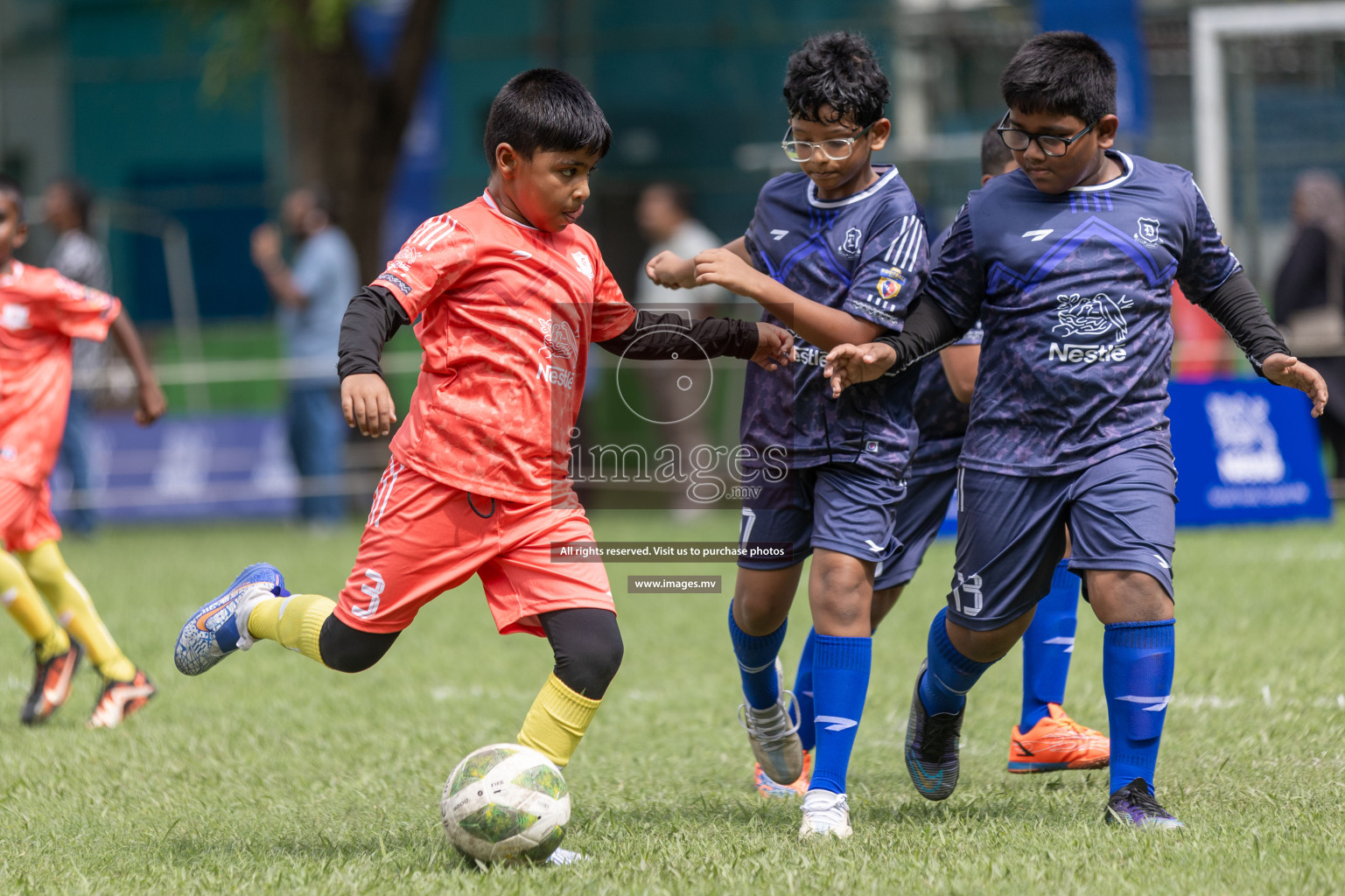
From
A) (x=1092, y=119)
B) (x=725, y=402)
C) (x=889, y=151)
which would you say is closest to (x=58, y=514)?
(x=725, y=402)

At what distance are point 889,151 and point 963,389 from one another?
11677 mm

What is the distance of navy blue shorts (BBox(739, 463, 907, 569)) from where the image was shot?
4297mm

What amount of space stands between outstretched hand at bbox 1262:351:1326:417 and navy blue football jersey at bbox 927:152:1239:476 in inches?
10.5

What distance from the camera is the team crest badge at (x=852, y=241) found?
433 cm

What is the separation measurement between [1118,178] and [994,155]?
3.27 ft

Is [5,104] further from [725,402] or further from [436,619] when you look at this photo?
[436,619]

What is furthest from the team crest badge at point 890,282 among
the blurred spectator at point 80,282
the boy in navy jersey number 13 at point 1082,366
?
the blurred spectator at point 80,282

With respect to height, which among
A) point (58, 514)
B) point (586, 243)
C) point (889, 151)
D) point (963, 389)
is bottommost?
point (58, 514)

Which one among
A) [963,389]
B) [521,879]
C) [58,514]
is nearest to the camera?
[521,879]

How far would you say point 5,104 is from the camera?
21391 millimetres

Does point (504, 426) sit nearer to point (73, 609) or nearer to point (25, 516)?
point (25, 516)

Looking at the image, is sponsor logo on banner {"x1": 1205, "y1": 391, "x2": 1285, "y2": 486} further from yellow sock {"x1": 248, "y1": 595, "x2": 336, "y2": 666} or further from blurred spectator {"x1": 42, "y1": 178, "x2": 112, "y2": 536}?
blurred spectator {"x1": 42, "y1": 178, "x2": 112, "y2": 536}

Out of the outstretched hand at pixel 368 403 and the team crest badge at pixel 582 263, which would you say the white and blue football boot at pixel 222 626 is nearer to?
the outstretched hand at pixel 368 403

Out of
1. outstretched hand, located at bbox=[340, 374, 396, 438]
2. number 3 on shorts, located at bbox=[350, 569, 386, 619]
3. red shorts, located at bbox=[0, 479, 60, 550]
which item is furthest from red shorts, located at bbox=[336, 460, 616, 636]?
red shorts, located at bbox=[0, 479, 60, 550]
